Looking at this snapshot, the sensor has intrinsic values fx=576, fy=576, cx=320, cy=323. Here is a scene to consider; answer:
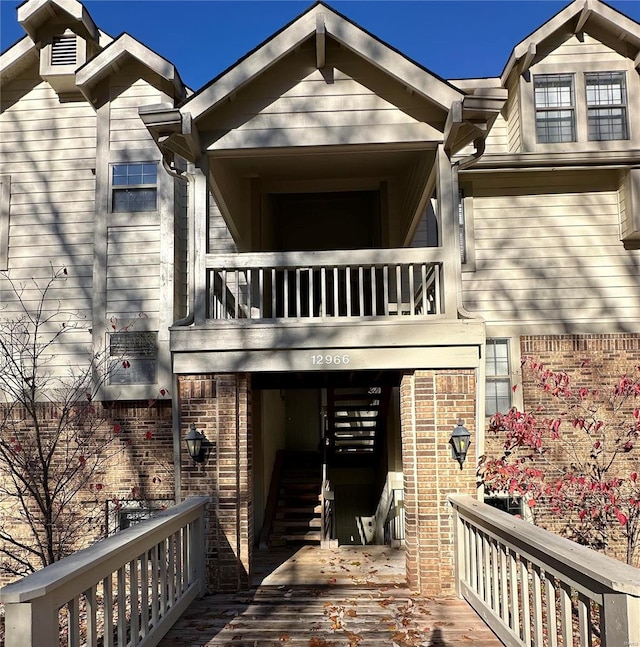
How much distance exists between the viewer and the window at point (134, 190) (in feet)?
27.5

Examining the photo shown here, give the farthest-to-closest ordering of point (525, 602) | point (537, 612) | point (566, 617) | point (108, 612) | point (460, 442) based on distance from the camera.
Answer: point (460, 442), point (525, 602), point (537, 612), point (108, 612), point (566, 617)

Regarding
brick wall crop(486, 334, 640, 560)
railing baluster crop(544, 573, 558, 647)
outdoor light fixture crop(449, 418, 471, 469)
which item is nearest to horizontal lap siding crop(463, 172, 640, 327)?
brick wall crop(486, 334, 640, 560)

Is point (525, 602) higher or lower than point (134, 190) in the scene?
lower

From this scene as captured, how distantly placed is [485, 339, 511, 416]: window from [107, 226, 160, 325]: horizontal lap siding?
499 centimetres

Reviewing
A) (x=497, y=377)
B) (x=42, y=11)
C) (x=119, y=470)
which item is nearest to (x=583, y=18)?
(x=497, y=377)

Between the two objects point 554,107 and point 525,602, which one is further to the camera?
point 554,107

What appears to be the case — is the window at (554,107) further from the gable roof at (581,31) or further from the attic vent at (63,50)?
the attic vent at (63,50)

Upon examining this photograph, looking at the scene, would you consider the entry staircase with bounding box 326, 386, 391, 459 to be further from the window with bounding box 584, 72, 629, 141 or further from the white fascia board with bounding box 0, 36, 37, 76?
the white fascia board with bounding box 0, 36, 37, 76

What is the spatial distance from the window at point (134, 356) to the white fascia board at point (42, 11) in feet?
15.6

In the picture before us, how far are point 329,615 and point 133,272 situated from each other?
5.34 meters

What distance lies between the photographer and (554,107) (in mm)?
8875

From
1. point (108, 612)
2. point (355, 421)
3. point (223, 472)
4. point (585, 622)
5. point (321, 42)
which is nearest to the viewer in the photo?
point (585, 622)

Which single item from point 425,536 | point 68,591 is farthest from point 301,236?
point 68,591

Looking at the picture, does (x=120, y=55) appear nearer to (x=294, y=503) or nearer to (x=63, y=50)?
(x=63, y=50)
